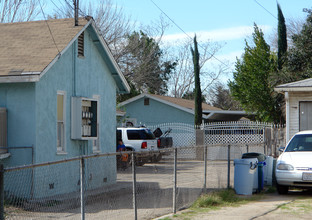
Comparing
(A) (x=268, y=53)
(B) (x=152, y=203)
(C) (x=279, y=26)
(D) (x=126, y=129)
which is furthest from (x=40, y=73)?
(A) (x=268, y=53)

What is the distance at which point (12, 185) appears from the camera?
1136 cm

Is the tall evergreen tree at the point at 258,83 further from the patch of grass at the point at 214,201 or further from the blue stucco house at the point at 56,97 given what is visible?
the patch of grass at the point at 214,201

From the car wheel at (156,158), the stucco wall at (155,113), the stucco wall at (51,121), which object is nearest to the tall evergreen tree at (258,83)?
the stucco wall at (155,113)

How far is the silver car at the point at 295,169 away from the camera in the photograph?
12641mm

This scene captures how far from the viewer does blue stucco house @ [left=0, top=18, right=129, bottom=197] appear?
12156 millimetres

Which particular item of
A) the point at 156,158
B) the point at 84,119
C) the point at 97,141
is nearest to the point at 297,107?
the point at 97,141

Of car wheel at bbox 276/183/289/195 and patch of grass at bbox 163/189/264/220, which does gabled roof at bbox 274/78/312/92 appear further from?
patch of grass at bbox 163/189/264/220

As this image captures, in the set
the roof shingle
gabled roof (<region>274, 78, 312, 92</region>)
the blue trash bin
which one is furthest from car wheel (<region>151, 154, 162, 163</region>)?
gabled roof (<region>274, 78, 312, 92</region>)

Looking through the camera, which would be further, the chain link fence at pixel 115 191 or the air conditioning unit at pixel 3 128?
the air conditioning unit at pixel 3 128

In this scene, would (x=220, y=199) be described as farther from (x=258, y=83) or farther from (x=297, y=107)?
(x=258, y=83)

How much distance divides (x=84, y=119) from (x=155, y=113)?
63.3 feet

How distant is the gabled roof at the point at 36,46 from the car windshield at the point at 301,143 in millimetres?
5941

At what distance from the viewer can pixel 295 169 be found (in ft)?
42.2

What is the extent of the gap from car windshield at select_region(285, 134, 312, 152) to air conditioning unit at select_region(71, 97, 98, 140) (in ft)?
18.5
